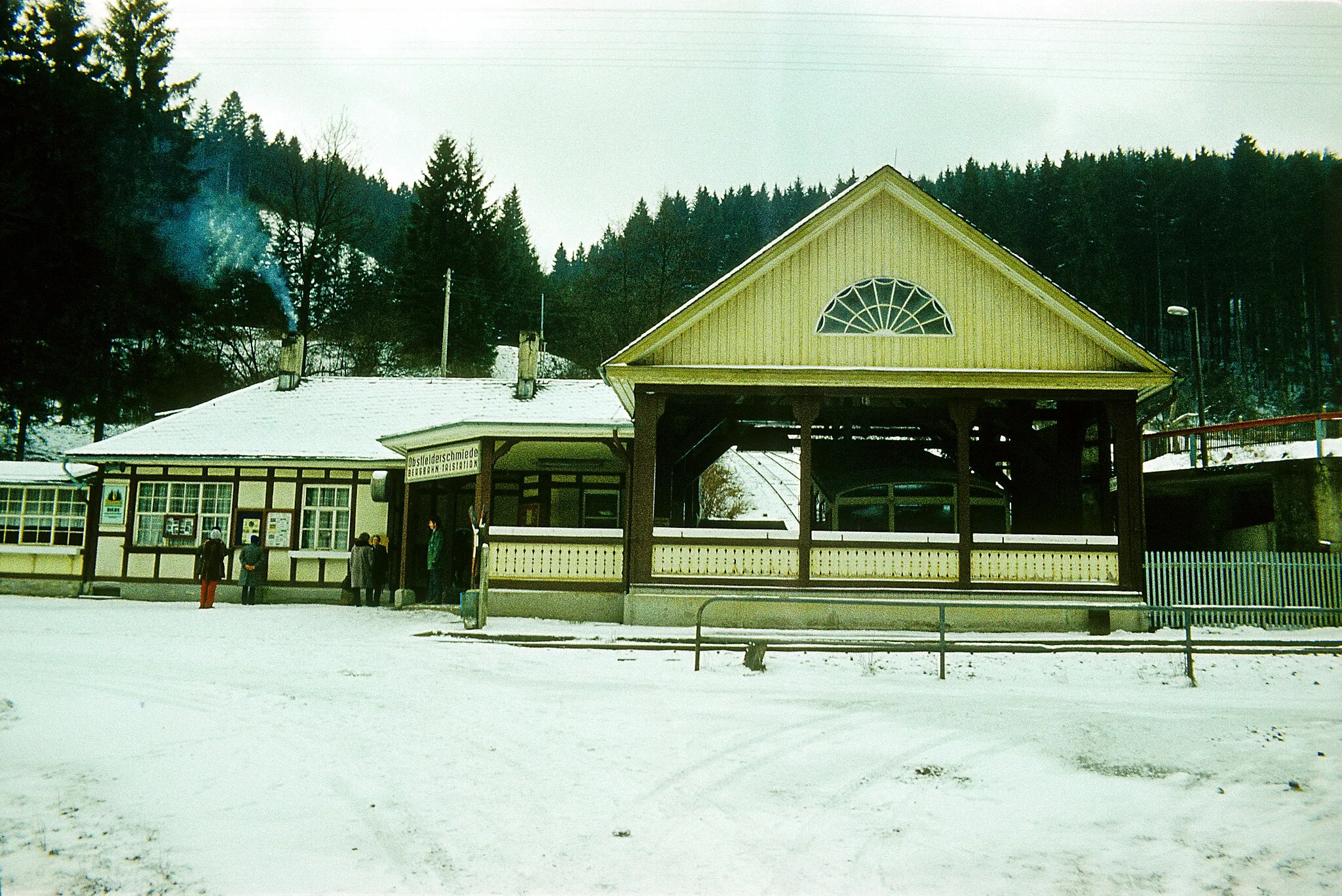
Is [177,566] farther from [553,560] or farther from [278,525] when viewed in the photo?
[553,560]

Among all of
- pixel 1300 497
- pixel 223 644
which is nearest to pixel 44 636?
pixel 223 644

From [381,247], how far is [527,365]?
100.0 feet

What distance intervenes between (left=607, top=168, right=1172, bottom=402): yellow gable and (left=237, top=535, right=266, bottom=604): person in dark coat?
10316 millimetres

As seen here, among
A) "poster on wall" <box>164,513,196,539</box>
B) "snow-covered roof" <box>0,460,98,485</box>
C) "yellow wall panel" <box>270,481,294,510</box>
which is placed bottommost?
"poster on wall" <box>164,513,196,539</box>

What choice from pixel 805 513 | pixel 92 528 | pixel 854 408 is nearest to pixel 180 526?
pixel 92 528

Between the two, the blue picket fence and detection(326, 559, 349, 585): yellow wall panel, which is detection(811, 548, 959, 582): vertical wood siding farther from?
detection(326, 559, 349, 585): yellow wall panel

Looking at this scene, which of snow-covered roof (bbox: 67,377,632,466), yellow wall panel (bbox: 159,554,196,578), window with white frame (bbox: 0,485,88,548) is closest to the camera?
snow-covered roof (bbox: 67,377,632,466)

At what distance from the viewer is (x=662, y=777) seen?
650cm

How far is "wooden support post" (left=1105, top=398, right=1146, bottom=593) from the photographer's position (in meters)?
15.3

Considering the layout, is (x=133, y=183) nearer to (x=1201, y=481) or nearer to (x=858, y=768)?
(x=858, y=768)

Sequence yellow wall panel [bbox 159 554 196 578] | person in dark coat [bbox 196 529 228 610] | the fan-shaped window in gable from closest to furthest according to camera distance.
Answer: the fan-shaped window in gable
person in dark coat [bbox 196 529 228 610]
yellow wall panel [bbox 159 554 196 578]

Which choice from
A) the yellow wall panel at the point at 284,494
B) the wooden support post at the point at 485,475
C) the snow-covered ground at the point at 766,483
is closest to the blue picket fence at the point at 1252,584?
the wooden support post at the point at 485,475

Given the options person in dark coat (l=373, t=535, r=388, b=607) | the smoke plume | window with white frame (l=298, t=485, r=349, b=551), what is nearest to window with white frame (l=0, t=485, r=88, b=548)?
window with white frame (l=298, t=485, r=349, b=551)

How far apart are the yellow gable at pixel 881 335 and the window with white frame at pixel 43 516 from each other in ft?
50.8
